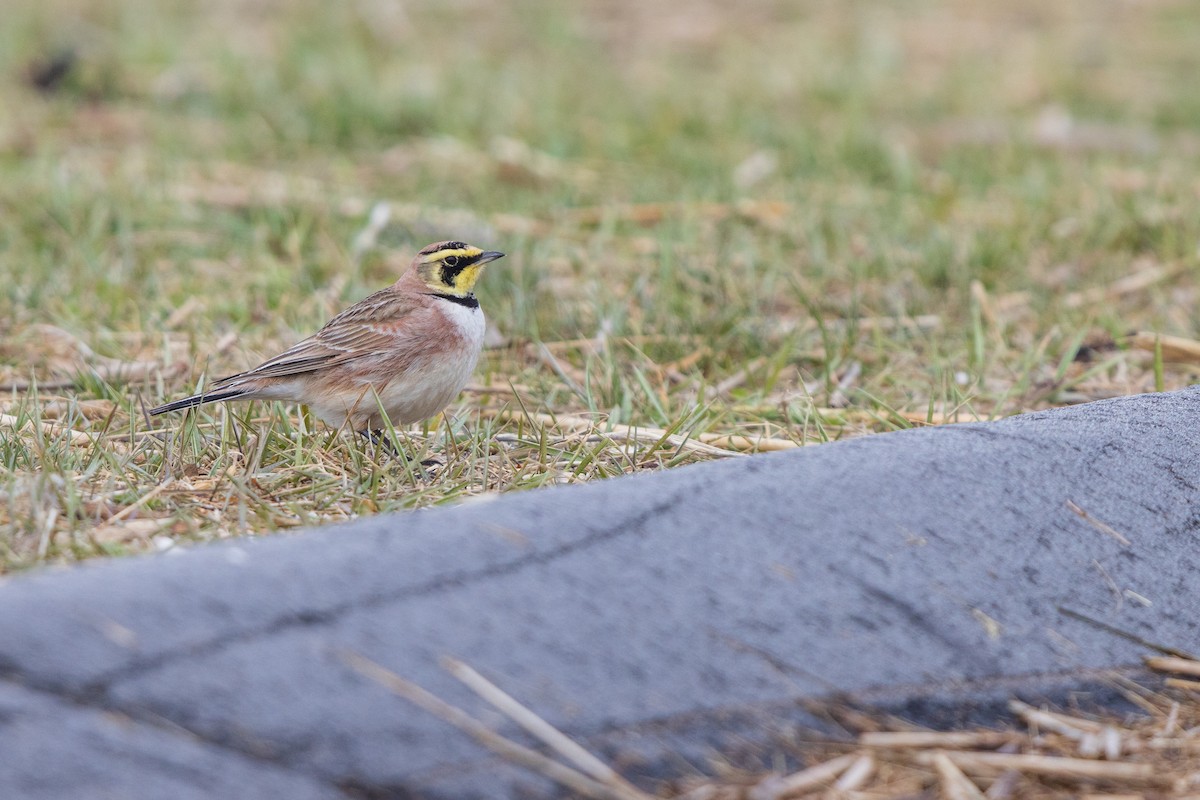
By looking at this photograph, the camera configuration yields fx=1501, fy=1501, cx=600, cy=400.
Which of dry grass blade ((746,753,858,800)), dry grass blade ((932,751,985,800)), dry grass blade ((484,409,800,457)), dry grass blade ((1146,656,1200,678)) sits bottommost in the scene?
dry grass blade ((1146,656,1200,678))

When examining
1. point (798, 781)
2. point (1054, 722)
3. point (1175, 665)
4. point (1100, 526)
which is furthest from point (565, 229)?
point (798, 781)

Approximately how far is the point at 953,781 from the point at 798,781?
0.30 m

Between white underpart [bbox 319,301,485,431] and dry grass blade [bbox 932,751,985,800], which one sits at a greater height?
white underpart [bbox 319,301,485,431]

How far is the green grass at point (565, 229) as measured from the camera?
429 cm

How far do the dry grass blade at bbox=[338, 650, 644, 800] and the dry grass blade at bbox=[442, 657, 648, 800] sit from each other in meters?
0.02

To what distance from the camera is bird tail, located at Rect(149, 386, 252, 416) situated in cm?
427

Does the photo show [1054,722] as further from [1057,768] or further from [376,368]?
[376,368]

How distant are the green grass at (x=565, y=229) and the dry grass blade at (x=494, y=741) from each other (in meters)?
0.94

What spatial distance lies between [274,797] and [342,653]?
28cm

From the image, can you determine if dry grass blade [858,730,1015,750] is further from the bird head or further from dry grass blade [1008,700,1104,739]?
the bird head

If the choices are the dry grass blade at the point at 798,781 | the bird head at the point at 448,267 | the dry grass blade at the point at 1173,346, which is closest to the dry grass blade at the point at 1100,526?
the dry grass blade at the point at 798,781

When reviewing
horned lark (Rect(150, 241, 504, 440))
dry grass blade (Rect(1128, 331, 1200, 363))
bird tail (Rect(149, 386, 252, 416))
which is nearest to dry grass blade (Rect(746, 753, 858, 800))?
horned lark (Rect(150, 241, 504, 440))

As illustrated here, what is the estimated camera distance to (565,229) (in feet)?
24.3

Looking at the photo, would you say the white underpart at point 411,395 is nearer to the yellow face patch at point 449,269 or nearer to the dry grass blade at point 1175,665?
the yellow face patch at point 449,269
